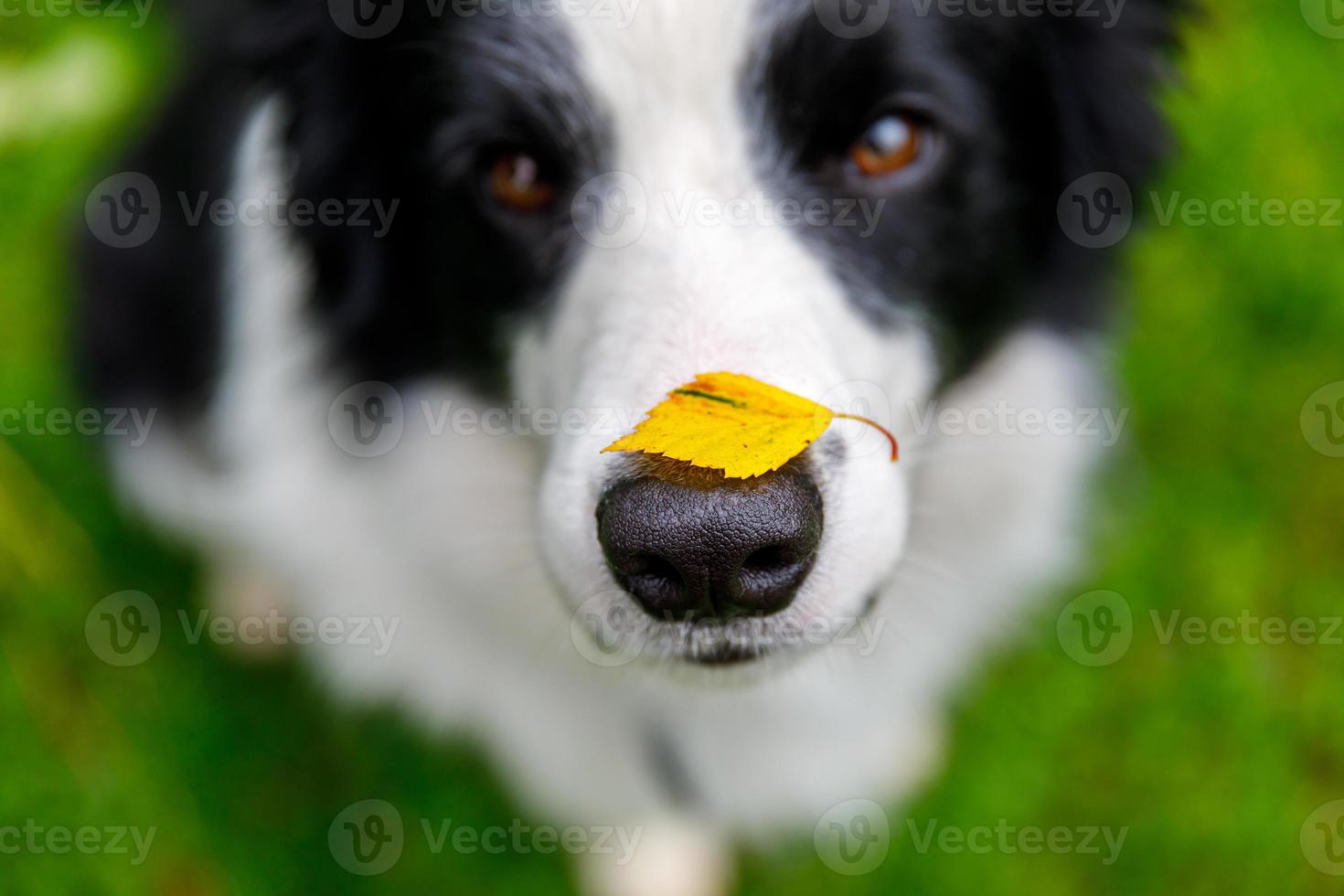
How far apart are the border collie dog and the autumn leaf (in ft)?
0.10

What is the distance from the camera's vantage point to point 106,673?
11.0ft

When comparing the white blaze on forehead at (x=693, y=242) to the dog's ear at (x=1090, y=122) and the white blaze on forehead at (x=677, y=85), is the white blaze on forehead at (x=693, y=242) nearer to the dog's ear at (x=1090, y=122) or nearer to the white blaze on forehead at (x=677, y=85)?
the white blaze on forehead at (x=677, y=85)

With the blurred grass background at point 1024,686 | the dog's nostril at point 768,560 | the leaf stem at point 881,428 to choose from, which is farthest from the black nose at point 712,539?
the blurred grass background at point 1024,686

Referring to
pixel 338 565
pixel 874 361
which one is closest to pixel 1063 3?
pixel 874 361

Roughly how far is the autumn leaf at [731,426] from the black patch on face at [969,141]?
39 cm

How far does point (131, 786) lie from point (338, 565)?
1031 millimetres

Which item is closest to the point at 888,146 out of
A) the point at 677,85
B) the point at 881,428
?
the point at 677,85

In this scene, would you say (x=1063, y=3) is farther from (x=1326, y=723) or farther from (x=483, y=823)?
(x=483, y=823)

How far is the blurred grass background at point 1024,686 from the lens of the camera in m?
3.13

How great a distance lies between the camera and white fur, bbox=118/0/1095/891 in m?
1.76

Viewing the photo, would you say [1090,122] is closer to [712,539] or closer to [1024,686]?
[712,539]

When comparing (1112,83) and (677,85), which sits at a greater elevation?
(1112,83)

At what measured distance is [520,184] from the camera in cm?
201

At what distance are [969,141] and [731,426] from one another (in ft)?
2.60
